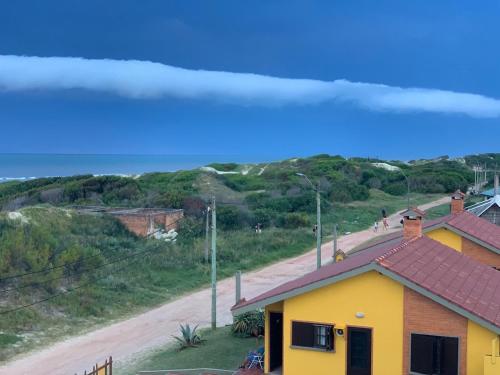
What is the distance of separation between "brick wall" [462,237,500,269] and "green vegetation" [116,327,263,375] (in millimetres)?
6635

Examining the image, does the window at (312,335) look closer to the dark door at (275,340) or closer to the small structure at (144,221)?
the dark door at (275,340)

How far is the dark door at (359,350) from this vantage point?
12281mm

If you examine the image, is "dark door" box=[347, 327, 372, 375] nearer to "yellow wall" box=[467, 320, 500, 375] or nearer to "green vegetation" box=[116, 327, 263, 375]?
"yellow wall" box=[467, 320, 500, 375]

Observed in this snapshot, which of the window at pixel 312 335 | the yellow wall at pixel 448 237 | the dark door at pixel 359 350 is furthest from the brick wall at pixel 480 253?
the window at pixel 312 335

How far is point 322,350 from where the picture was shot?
40.9 ft

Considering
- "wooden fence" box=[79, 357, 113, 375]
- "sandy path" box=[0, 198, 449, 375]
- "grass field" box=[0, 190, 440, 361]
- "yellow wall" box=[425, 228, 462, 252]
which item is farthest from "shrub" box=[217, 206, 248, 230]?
"wooden fence" box=[79, 357, 113, 375]

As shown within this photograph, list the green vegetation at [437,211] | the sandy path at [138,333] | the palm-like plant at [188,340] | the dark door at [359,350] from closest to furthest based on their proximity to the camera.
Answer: the dark door at [359,350]
the sandy path at [138,333]
the palm-like plant at [188,340]
the green vegetation at [437,211]

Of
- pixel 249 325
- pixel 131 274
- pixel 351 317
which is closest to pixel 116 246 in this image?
pixel 131 274

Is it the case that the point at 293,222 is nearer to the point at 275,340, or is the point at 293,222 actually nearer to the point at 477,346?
the point at 275,340

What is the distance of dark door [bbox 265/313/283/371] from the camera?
44.6 feet

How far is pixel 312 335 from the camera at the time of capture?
12.6 m

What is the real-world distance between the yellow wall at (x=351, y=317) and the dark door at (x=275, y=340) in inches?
28.7

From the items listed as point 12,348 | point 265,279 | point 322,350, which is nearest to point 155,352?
point 12,348

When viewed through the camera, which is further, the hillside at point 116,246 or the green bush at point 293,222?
the green bush at point 293,222
